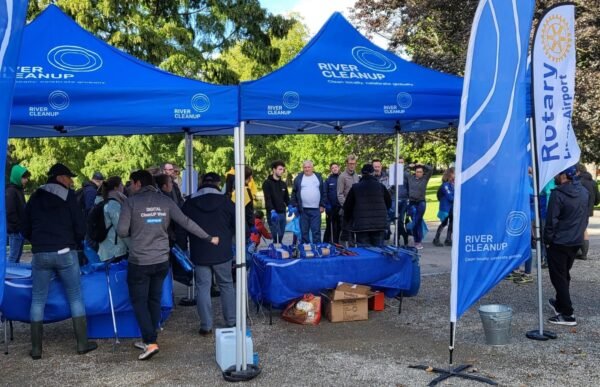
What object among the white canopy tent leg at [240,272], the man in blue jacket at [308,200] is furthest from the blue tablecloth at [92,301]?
the man in blue jacket at [308,200]

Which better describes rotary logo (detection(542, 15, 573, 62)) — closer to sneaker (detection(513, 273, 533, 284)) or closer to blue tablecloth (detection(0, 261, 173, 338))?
sneaker (detection(513, 273, 533, 284))

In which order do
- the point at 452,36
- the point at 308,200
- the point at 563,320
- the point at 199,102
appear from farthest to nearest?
the point at 452,36 < the point at 308,200 < the point at 563,320 < the point at 199,102

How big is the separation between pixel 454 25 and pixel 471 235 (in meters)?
18.1

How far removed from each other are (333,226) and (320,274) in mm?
5250

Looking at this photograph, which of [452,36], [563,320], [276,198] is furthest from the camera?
[452,36]

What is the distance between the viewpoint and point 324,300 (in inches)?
264

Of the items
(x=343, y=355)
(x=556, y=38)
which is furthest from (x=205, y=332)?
(x=556, y=38)

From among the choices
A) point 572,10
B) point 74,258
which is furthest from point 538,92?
point 74,258

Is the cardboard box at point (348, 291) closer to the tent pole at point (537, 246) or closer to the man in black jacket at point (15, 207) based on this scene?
the tent pole at point (537, 246)

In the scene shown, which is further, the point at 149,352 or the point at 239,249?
the point at 149,352

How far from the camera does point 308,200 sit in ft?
35.1

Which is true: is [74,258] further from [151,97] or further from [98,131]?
[98,131]

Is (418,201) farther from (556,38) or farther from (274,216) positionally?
(556,38)

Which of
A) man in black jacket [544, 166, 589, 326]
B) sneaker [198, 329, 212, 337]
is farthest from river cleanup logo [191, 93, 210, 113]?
man in black jacket [544, 166, 589, 326]
